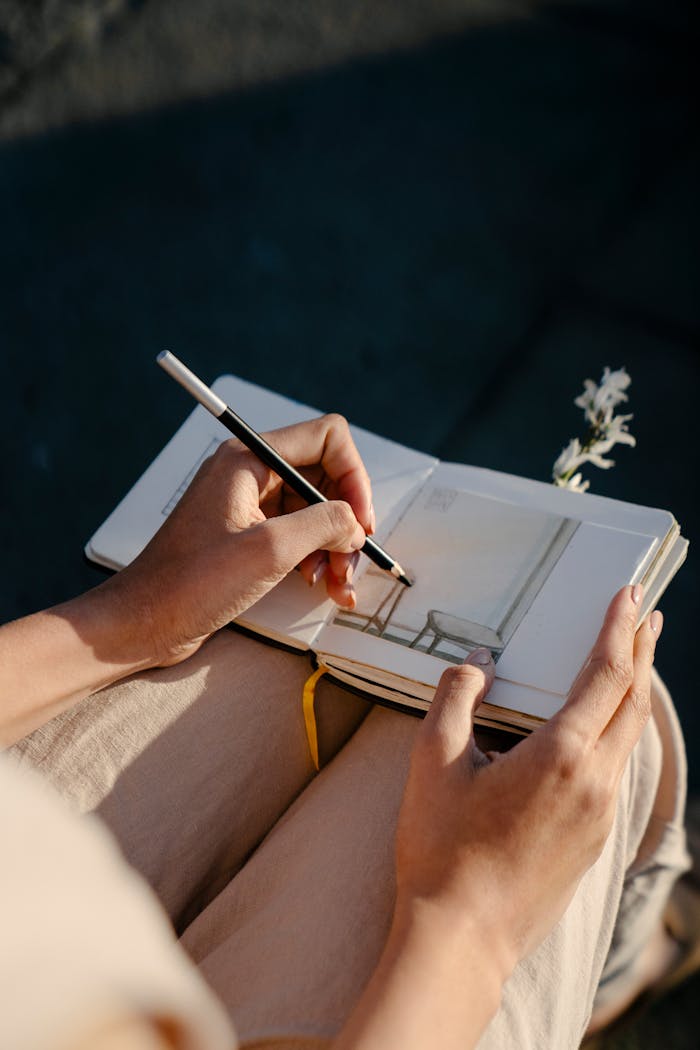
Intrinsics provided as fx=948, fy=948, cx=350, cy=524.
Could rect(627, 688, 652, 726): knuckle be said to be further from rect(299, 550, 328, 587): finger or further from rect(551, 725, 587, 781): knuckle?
rect(299, 550, 328, 587): finger

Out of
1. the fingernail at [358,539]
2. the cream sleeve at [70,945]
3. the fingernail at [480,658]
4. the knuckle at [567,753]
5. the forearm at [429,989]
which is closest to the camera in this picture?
the cream sleeve at [70,945]

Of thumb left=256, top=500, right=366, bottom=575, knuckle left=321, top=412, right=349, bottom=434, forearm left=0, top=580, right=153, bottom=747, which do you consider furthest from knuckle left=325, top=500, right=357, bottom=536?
forearm left=0, top=580, right=153, bottom=747

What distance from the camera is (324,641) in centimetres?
→ 100

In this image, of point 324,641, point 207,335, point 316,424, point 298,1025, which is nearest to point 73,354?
point 207,335

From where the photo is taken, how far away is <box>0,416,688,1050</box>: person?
0.75m

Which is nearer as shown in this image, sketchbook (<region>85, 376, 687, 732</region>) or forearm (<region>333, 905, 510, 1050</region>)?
forearm (<region>333, 905, 510, 1050</region>)

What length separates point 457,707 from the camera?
0.84m

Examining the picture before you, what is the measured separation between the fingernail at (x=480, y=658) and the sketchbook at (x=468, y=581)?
17mm

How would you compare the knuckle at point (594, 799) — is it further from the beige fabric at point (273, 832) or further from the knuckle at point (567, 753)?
the beige fabric at point (273, 832)

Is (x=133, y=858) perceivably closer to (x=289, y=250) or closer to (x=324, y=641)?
(x=324, y=641)

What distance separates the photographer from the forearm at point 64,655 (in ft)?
3.02

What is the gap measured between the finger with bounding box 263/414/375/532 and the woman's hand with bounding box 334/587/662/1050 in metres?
0.27

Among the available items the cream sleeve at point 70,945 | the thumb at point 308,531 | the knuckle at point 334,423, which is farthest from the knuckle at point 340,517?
the cream sleeve at point 70,945

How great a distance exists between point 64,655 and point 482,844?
452mm
